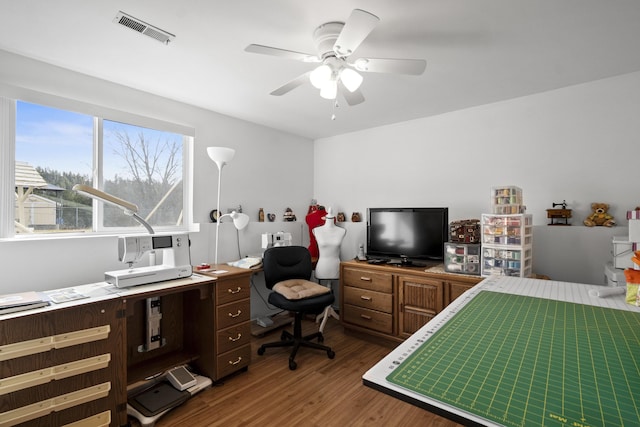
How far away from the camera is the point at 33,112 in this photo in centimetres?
223

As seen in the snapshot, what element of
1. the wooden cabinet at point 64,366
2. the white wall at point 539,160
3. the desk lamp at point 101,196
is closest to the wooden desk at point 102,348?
the wooden cabinet at point 64,366

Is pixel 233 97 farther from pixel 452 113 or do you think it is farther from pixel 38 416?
pixel 38 416

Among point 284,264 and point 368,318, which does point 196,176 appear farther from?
point 368,318

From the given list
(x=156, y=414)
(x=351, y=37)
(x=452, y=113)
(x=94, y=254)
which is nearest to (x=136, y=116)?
(x=94, y=254)

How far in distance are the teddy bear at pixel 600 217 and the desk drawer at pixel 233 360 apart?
2.97 metres

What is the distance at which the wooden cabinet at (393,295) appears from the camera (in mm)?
2674

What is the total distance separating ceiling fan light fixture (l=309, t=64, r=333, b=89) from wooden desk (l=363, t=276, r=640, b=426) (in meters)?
1.33

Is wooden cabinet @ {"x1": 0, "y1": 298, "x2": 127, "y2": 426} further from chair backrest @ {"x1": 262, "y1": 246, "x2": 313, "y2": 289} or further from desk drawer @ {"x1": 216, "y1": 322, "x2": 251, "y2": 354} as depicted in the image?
chair backrest @ {"x1": 262, "y1": 246, "x2": 313, "y2": 289}

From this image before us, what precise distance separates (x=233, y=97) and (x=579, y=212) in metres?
3.17

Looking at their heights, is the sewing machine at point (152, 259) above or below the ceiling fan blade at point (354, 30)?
below

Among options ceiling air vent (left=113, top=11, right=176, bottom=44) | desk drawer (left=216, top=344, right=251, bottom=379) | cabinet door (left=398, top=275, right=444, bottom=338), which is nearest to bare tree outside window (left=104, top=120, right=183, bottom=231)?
ceiling air vent (left=113, top=11, right=176, bottom=44)

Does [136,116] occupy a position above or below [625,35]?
below

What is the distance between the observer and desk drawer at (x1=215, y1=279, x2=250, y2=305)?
235 cm

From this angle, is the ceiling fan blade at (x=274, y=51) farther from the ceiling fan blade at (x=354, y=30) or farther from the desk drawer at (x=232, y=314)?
the desk drawer at (x=232, y=314)
